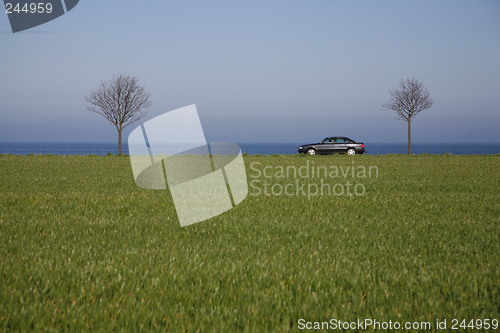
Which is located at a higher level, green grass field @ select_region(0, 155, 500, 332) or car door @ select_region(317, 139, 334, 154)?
car door @ select_region(317, 139, 334, 154)

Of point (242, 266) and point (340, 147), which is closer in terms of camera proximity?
point (242, 266)

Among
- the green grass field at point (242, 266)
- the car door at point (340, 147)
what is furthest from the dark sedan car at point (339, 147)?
the green grass field at point (242, 266)

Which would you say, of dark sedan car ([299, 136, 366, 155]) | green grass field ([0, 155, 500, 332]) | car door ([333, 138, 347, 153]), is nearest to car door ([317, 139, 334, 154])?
dark sedan car ([299, 136, 366, 155])

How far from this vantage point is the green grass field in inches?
127

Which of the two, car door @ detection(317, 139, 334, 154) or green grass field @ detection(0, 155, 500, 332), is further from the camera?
car door @ detection(317, 139, 334, 154)

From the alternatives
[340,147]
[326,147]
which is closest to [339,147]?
[340,147]

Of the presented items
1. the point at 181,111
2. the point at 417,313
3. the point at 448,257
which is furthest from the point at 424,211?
the point at 181,111

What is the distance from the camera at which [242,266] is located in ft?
14.5

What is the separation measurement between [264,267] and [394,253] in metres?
2.13

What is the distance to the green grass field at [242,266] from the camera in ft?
10.6

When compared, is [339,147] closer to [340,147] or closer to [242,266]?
[340,147]

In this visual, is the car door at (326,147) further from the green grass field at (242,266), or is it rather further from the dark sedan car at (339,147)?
the green grass field at (242,266)

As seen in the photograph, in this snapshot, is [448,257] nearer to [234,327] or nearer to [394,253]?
[394,253]

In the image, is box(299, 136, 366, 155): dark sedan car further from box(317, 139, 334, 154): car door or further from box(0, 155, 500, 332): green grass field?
box(0, 155, 500, 332): green grass field
